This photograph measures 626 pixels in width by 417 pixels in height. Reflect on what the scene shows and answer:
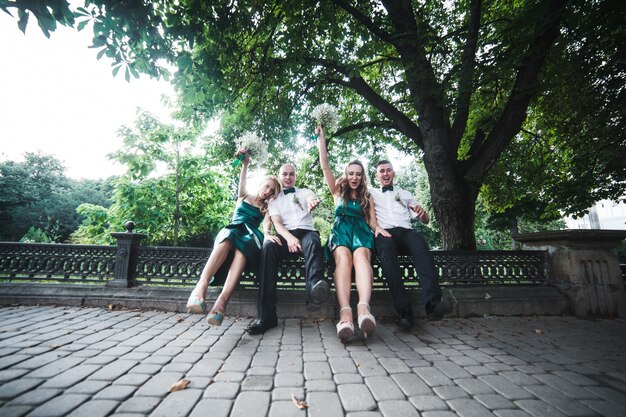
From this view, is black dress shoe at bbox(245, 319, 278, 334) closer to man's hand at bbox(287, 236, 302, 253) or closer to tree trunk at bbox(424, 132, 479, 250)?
man's hand at bbox(287, 236, 302, 253)

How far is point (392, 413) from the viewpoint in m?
1.47

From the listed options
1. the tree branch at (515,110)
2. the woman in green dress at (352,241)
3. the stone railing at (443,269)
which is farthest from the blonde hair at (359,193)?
the tree branch at (515,110)

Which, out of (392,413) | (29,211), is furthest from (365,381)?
(29,211)

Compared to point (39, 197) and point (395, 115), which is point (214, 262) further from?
point (39, 197)

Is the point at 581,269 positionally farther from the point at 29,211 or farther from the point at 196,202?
the point at 29,211

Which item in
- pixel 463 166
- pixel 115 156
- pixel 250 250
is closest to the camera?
pixel 250 250

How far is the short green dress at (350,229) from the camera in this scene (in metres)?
3.22

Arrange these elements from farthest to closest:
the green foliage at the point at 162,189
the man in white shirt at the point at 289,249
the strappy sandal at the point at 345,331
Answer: the green foliage at the point at 162,189 < the man in white shirt at the point at 289,249 < the strappy sandal at the point at 345,331

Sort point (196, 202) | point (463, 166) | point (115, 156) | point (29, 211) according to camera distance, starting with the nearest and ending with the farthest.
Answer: point (463, 166)
point (115, 156)
point (196, 202)
point (29, 211)

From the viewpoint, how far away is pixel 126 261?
4.11 meters

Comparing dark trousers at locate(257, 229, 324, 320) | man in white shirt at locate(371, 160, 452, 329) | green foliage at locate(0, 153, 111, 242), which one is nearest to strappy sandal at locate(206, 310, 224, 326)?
dark trousers at locate(257, 229, 324, 320)

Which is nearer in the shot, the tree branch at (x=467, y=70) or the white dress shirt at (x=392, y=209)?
the white dress shirt at (x=392, y=209)

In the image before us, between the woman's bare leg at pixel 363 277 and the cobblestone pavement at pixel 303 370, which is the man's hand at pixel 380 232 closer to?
the woman's bare leg at pixel 363 277

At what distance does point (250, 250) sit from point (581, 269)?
16.3 ft
